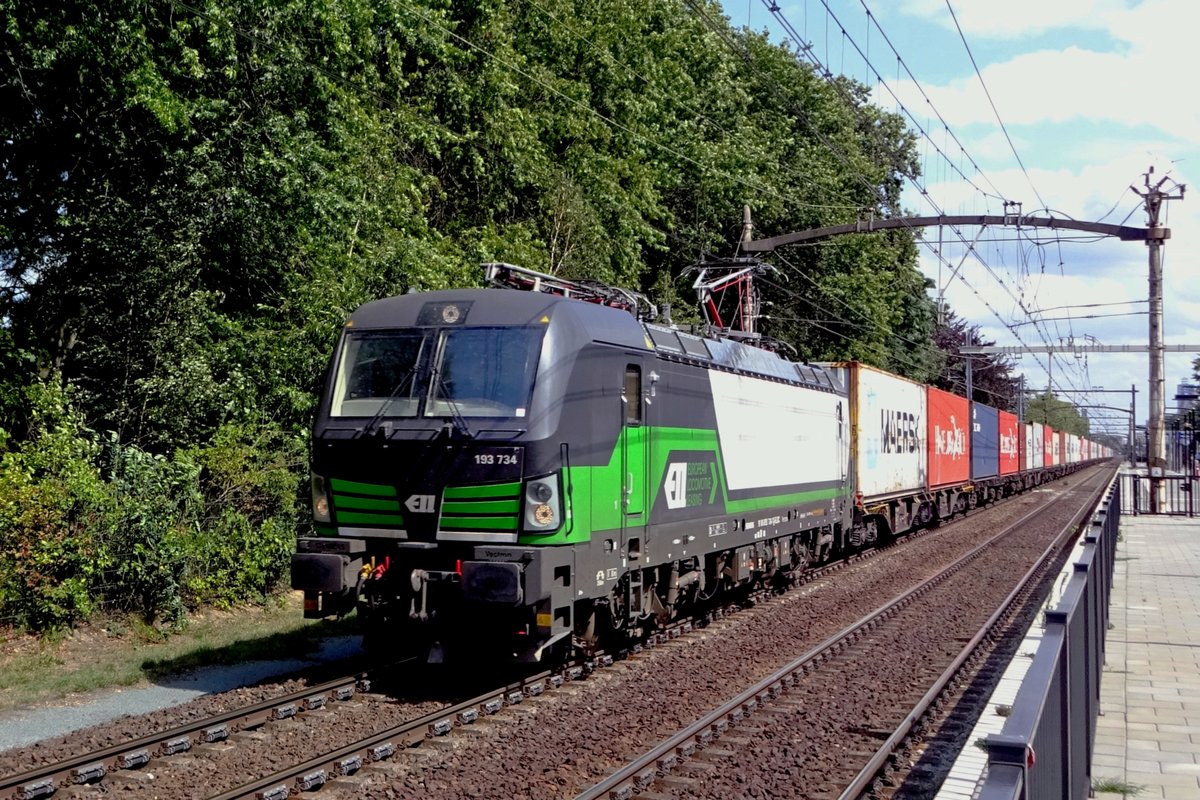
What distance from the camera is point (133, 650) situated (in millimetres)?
11703

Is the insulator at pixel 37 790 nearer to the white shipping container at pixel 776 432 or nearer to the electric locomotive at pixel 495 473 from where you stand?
the electric locomotive at pixel 495 473

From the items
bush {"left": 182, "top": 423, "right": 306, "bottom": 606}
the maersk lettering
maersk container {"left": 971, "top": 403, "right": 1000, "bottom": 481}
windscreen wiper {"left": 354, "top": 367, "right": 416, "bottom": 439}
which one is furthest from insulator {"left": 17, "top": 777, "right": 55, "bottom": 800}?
maersk container {"left": 971, "top": 403, "right": 1000, "bottom": 481}

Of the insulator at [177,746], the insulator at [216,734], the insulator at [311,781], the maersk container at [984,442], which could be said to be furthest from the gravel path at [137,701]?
the maersk container at [984,442]

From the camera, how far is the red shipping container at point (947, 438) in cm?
2859

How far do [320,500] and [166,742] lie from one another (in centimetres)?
283

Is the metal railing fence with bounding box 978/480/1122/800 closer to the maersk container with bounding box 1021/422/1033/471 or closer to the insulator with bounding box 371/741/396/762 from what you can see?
the insulator with bounding box 371/741/396/762

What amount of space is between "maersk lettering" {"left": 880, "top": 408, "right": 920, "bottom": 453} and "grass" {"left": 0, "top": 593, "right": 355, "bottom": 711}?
43.1 feet

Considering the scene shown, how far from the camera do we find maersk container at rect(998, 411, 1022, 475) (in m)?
42.3

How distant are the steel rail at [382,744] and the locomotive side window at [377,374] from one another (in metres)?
2.54

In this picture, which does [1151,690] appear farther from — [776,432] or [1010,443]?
[1010,443]

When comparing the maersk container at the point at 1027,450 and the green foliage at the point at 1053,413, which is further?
the green foliage at the point at 1053,413

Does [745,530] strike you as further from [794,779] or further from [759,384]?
[794,779]

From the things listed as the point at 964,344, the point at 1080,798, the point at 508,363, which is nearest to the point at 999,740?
the point at 1080,798

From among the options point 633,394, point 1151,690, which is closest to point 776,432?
point 633,394
